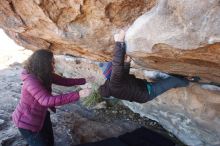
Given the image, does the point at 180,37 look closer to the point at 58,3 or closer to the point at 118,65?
the point at 118,65

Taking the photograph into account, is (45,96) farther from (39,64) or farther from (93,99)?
(93,99)

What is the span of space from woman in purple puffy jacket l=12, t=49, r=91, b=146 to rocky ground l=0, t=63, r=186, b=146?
1229mm

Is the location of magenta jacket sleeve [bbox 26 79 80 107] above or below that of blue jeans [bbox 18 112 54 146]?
above

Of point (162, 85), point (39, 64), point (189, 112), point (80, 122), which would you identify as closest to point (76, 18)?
point (39, 64)

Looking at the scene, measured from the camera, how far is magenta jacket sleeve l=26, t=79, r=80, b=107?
3873 millimetres

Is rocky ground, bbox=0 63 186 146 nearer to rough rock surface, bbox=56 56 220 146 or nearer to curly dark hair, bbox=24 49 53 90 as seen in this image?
rough rock surface, bbox=56 56 220 146

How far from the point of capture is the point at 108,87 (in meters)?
4.48

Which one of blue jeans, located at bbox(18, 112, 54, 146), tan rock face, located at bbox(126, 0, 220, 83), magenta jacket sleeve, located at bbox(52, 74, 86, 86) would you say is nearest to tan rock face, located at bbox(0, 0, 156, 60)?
tan rock face, located at bbox(126, 0, 220, 83)

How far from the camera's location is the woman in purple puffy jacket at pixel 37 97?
391 cm

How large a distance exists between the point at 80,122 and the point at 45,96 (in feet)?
9.00

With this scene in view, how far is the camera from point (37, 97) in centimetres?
391

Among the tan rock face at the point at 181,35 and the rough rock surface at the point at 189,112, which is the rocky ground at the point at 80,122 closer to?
the rough rock surface at the point at 189,112

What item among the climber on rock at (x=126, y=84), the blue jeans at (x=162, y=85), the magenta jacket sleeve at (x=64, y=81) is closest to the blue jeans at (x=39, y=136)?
the magenta jacket sleeve at (x=64, y=81)

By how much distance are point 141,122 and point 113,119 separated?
61 centimetres
